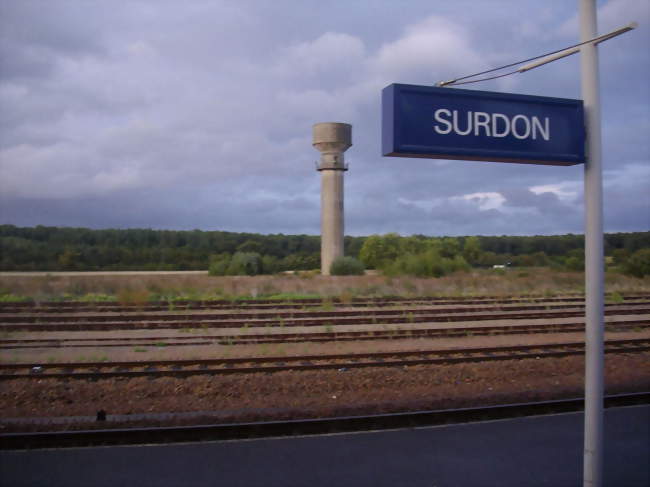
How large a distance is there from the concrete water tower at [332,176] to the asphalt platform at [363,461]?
41372mm

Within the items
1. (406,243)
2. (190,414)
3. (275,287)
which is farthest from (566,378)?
(406,243)

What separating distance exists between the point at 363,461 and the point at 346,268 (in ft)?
135

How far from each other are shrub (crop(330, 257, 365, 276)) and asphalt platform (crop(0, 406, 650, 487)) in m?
39.7

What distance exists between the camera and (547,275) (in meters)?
48.4

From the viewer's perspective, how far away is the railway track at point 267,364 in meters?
12.0

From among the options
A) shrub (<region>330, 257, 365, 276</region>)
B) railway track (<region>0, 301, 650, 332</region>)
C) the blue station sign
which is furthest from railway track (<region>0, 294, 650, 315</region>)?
the blue station sign

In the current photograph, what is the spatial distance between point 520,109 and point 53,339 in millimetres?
15967

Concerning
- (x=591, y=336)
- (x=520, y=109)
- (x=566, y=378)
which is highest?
(x=520, y=109)

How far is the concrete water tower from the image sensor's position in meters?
48.4

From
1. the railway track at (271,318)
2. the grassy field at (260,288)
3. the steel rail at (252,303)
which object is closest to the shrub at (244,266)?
the grassy field at (260,288)

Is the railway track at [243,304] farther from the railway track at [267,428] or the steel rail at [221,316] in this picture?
the railway track at [267,428]

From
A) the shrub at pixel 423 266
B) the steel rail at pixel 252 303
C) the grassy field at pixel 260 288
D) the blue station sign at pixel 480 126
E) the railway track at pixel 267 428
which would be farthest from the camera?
the shrub at pixel 423 266

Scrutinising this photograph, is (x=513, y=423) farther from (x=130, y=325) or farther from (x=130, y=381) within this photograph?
(x=130, y=325)

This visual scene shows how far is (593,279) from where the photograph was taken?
4.09 metres
